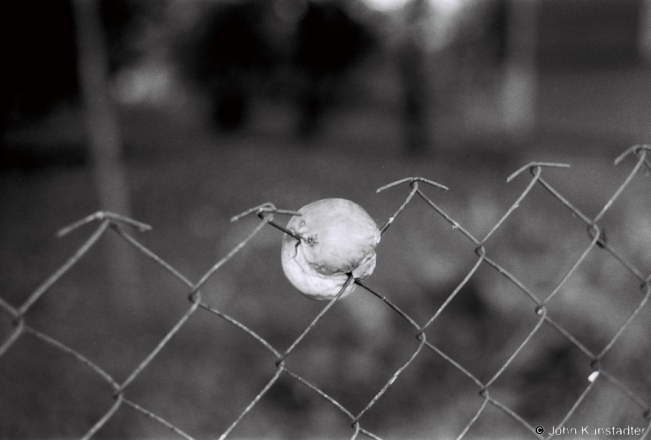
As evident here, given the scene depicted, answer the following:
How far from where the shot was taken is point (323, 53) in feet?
26.8

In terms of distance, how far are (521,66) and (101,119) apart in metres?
5.54

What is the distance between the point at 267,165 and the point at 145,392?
4.66m

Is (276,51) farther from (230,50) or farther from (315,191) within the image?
(315,191)

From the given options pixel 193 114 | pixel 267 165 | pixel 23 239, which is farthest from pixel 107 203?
pixel 193 114

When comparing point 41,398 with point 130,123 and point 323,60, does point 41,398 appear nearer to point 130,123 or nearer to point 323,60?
point 323,60

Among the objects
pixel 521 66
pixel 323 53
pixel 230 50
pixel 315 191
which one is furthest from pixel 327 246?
pixel 230 50

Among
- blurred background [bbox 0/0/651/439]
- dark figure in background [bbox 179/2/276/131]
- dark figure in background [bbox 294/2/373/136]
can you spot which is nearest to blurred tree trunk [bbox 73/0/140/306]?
blurred background [bbox 0/0/651/439]

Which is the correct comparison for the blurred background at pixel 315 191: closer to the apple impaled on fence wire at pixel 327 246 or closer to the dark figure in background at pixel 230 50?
the dark figure in background at pixel 230 50

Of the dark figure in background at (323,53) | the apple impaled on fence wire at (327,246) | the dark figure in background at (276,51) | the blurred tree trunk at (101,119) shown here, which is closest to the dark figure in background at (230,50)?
the dark figure in background at (276,51)

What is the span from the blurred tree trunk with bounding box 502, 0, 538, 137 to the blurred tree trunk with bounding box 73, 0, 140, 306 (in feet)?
17.3

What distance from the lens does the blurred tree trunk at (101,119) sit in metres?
3.09

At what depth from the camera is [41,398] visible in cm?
248

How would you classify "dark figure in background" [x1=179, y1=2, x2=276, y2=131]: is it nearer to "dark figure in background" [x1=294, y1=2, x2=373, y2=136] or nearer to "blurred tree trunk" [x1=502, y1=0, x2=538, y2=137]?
"dark figure in background" [x1=294, y1=2, x2=373, y2=136]

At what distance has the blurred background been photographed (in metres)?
2.35
